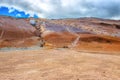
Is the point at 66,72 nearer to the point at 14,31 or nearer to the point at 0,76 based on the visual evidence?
the point at 0,76

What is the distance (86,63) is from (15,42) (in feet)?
40.4

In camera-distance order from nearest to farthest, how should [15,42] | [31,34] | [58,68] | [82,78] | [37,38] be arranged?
[82,78] → [58,68] → [15,42] → [37,38] → [31,34]

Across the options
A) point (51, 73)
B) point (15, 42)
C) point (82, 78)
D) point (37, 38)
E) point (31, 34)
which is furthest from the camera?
point (31, 34)

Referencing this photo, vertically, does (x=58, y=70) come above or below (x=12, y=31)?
below

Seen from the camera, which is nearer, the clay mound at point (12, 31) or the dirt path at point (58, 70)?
the dirt path at point (58, 70)

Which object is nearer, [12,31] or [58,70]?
[58,70]

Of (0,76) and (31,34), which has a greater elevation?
(31,34)

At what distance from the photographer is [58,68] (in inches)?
429

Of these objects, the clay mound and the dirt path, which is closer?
the dirt path

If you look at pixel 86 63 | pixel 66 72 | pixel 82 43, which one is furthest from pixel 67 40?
pixel 66 72

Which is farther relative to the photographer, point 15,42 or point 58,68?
point 15,42

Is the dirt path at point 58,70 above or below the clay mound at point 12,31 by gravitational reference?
below

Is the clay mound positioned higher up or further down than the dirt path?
higher up

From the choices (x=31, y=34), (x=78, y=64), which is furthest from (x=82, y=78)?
(x=31, y=34)
